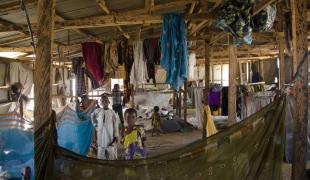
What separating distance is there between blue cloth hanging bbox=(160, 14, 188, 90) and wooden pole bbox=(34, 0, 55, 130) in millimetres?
1712

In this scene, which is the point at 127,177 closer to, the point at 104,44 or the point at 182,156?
the point at 182,156

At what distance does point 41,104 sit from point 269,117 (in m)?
1.65

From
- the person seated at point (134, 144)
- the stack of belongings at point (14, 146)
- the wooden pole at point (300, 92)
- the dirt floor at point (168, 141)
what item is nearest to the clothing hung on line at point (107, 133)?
the person seated at point (134, 144)

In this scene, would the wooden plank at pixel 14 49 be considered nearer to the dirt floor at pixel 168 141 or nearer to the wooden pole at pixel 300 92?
the dirt floor at pixel 168 141

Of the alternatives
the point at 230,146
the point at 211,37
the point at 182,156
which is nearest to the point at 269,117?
the point at 230,146

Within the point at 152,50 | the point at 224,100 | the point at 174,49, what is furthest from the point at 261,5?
the point at 224,100

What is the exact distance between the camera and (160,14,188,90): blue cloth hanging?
406 centimetres

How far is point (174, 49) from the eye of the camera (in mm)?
4121

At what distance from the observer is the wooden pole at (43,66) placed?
2.55 meters

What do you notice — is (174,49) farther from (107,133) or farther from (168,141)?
(168,141)

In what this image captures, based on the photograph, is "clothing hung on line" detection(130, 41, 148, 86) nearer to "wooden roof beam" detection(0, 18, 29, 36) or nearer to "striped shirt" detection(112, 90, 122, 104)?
"striped shirt" detection(112, 90, 122, 104)

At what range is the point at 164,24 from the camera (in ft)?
13.3

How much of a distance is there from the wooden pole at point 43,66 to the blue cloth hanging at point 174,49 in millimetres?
1712

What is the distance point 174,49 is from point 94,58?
2445 mm
